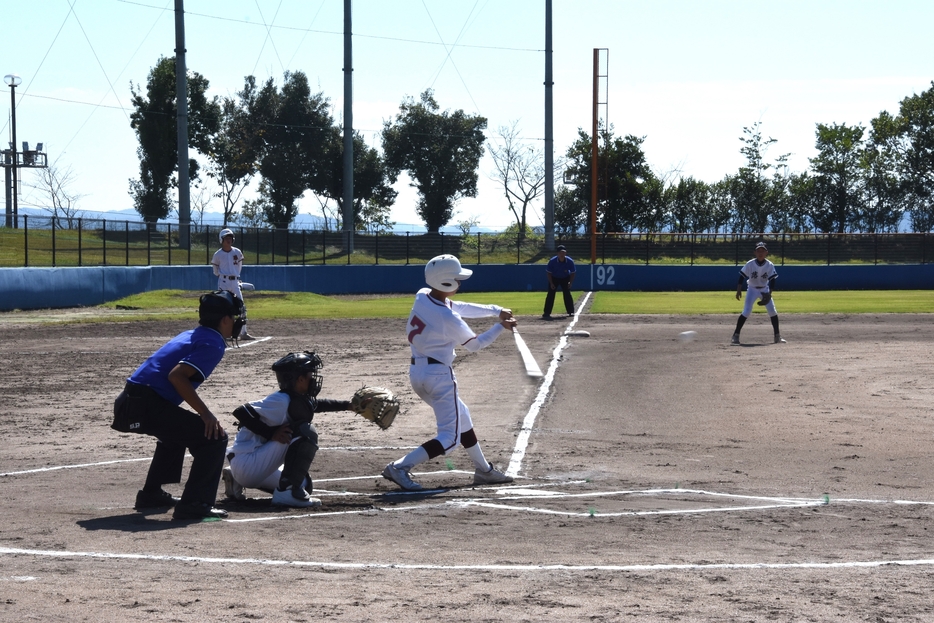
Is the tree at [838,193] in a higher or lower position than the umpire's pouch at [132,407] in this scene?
higher

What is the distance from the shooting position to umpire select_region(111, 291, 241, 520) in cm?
688

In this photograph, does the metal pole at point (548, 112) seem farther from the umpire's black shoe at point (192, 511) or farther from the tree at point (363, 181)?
the umpire's black shoe at point (192, 511)

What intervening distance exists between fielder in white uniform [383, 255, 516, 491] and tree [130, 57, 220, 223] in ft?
193

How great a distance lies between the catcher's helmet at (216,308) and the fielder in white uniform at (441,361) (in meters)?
1.55

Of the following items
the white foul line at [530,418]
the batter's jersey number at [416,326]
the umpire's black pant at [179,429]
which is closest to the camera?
the umpire's black pant at [179,429]

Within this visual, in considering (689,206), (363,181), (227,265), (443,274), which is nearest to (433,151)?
(363,181)

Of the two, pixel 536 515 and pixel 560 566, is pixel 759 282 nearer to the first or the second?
pixel 536 515

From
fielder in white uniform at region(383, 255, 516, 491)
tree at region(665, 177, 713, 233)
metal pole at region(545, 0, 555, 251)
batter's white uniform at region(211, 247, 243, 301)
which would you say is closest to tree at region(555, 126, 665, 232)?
tree at region(665, 177, 713, 233)

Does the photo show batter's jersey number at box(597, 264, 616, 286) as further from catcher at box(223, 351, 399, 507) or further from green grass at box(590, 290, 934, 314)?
catcher at box(223, 351, 399, 507)

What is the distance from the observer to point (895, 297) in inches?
1571

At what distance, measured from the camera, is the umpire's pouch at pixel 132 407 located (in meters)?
6.98

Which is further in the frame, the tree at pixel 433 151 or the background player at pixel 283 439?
the tree at pixel 433 151

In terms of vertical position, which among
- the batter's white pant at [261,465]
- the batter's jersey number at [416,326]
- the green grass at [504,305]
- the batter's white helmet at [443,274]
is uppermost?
the batter's white helmet at [443,274]

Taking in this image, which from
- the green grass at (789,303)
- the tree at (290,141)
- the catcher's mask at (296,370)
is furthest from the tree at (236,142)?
the catcher's mask at (296,370)
